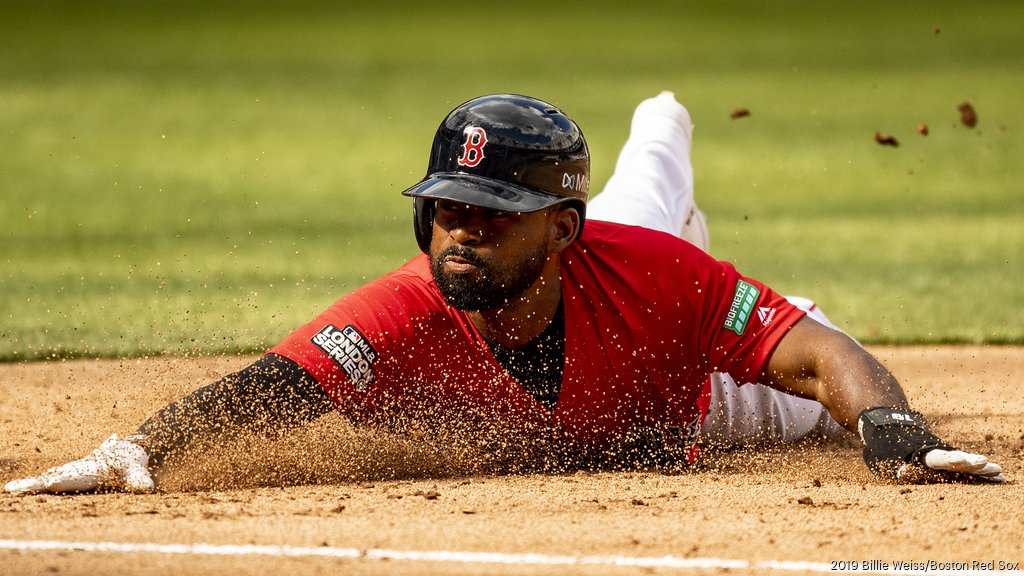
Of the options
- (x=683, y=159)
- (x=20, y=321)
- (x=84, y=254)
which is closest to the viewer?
(x=683, y=159)

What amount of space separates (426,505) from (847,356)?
53.3 inches

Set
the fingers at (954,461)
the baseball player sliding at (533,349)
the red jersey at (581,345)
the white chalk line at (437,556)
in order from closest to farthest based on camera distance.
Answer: the white chalk line at (437,556) < the fingers at (954,461) < the baseball player sliding at (533,349) < the red jersey at (581,345)

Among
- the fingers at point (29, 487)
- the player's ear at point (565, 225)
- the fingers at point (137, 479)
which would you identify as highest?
the player's ear at point (565, 225)

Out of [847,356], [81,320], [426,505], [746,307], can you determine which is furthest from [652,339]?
[81,320]

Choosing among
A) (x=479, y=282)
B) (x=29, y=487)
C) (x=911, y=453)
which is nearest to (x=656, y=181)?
(x=479, y=282)

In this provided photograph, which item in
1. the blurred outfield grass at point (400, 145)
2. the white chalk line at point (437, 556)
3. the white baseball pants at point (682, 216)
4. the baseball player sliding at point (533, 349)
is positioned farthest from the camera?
the blurred outfield grass at point (400, 145)

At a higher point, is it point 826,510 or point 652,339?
point 652,339

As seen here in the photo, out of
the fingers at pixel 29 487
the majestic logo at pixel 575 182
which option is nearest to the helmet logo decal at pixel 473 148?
the majestic logo at pixel 575 182

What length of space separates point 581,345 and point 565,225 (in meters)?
0.38

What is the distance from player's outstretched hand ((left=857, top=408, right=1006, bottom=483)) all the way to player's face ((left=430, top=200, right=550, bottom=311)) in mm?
1113

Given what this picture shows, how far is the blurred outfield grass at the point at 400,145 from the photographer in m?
8.77

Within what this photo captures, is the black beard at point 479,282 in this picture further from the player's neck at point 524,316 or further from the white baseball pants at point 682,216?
the white baseball pants at point 682,216

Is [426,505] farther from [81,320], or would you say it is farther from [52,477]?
[81,320]

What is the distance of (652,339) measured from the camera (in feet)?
14.1
